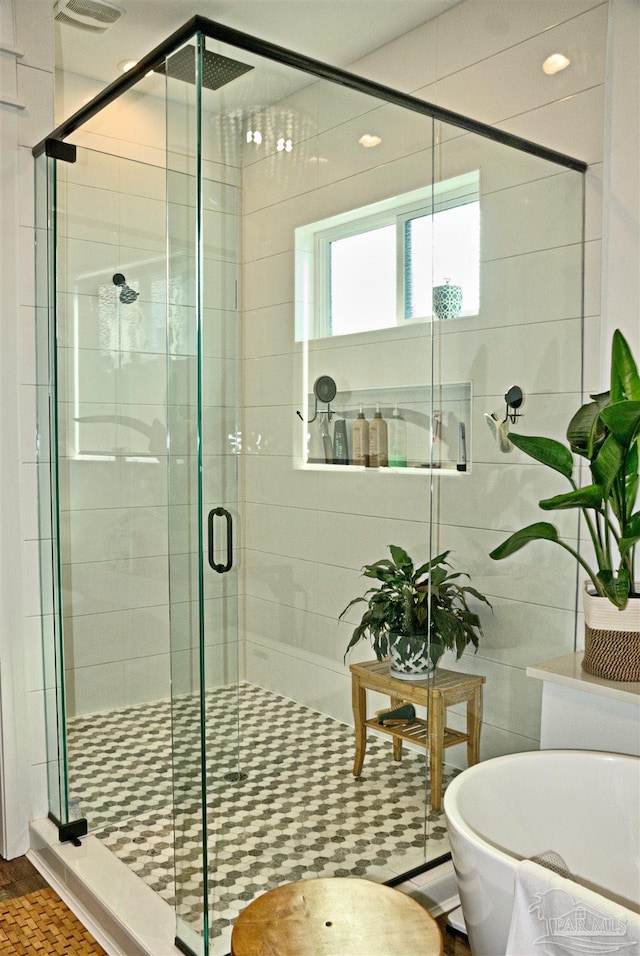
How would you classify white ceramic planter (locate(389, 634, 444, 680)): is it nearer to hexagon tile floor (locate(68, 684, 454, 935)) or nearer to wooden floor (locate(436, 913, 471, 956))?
hexagon tile floor (locate(68, 684, 454, 935))

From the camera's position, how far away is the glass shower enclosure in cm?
179

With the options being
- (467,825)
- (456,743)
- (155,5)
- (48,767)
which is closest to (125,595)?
(48,767)

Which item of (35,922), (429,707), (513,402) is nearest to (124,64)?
(513,402)

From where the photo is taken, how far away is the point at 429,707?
2.32 meters

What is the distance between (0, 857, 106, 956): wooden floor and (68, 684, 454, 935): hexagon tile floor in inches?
8.3

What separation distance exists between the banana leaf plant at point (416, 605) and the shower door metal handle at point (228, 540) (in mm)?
384

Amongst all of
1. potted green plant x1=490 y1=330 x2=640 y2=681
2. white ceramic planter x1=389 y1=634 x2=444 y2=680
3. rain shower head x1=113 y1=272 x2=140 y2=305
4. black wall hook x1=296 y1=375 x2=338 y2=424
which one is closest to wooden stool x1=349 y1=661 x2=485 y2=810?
white ceramic planter x1=389 y1=634 x2=444 y2=680

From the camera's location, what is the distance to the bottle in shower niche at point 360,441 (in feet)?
6.75

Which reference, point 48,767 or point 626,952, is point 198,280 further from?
point 48,767

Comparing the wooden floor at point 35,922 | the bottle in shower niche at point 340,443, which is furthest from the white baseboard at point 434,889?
the bottle in shower niche at point 340,443

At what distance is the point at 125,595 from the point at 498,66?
7.39 ft

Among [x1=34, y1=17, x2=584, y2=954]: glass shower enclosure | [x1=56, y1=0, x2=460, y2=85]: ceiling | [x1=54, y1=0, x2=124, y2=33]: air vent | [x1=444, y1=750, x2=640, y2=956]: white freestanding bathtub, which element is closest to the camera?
[x1=34, y1=17, x2=584, y2=954]: glass shower enclosure

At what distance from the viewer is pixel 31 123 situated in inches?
99.7

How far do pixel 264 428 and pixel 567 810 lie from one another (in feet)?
4.04
